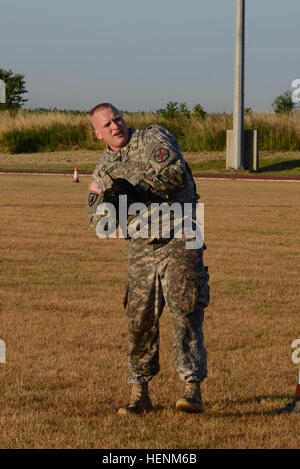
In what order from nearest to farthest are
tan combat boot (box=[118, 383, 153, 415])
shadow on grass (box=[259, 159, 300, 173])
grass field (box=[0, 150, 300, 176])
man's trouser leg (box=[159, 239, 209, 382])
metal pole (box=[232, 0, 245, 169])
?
man's trouser leg (box=[159, 239, 209, 382])
tan combat boot (box=[118, 383, 153, 415])
metal pole (box=[232, 0, 245, 169])
shadow on grass (box=[259, 159, 300, 173])
grass field (box=[0, 150, 300, 176])

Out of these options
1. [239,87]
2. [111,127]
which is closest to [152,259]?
[111,127]

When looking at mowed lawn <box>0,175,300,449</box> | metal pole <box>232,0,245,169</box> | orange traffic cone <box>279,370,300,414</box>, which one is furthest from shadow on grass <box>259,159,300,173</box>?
orange traffic cone <box>279,370,300,414</box>

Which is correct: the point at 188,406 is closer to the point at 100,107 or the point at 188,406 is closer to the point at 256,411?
the point at 256,411

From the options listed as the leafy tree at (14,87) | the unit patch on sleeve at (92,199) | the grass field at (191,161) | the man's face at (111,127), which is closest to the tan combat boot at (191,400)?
the unit patch on sleeve at (92,199)

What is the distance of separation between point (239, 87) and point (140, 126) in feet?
39.7

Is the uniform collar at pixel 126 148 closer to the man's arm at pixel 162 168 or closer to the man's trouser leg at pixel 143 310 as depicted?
the man's arm at pixel 162 168

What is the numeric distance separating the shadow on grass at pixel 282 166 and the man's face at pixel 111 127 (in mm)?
34639

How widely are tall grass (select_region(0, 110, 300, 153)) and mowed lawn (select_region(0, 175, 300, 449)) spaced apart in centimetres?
3024

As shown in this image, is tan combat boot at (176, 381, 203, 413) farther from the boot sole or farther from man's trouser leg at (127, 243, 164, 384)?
man's trouser leg at (127, 243, 164, 384)

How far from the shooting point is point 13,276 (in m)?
11.2

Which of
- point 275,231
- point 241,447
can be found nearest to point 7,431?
point 241,447

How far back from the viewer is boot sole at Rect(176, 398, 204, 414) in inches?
209

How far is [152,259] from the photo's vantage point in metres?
5.30
